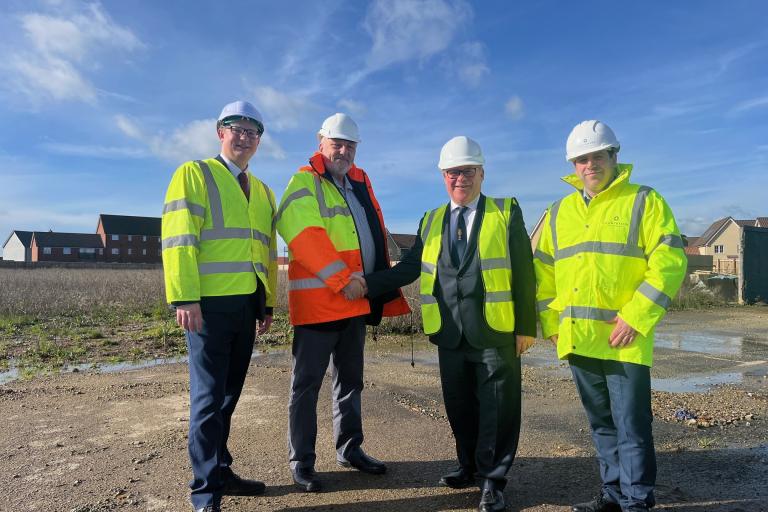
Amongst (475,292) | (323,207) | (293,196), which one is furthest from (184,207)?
(475,292)

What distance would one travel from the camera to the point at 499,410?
11.3 ft

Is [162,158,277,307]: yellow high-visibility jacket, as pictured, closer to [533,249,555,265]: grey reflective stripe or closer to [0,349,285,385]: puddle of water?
[533,249,555,265]: grey reflective stripe

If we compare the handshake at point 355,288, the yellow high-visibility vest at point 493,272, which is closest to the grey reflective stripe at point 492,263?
the yellow high-visibility vest at point 493,272

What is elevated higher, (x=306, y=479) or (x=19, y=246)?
(x=19, y=246)

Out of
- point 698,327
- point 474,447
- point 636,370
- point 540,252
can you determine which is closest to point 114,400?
point 474,447

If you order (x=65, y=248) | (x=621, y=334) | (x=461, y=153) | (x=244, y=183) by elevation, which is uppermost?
(x=65, y=248)

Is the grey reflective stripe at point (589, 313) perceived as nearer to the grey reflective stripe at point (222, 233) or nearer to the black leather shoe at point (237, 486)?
the grey reflective stripe at point (222, 233)

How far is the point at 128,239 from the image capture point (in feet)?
233

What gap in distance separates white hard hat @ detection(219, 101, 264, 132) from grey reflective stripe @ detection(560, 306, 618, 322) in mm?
2353

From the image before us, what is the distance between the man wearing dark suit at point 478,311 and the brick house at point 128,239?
7234cm

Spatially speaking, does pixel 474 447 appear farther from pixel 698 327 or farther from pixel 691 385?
pixel 698 327

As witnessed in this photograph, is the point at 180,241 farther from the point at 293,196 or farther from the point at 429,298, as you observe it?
the point at 429,298

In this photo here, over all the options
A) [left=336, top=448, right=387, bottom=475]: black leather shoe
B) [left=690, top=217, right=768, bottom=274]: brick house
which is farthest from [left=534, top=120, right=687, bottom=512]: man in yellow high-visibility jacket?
[left=690, top=217, right=768, bottom=274]: brick house

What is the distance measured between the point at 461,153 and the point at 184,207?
1.79 metres
